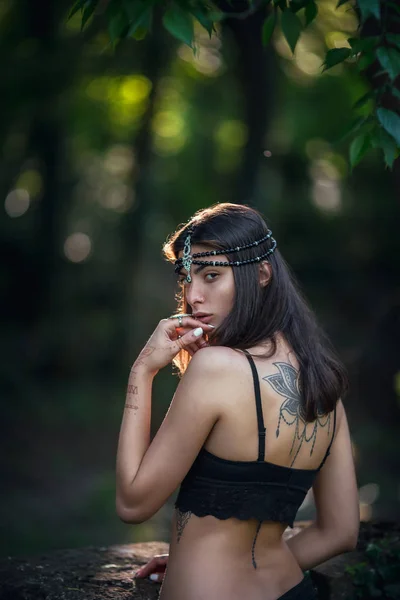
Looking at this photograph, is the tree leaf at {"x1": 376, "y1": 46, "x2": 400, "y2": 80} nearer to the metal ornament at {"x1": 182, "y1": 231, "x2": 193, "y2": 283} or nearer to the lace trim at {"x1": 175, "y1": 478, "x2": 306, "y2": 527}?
the metal ornament at {"x1": 182, "y1": 231, "x2": 193, "y2": 283}

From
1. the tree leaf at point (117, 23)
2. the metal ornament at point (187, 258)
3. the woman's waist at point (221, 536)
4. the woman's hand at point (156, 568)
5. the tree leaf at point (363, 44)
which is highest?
the tree leaf at point (117, 23)

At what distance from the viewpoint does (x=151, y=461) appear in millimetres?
2670

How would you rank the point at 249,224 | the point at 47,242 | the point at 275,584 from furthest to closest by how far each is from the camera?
the point at 47,242, the point at 249,224, the point at 275,584

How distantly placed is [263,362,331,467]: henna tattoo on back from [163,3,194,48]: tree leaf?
1261 millimetres

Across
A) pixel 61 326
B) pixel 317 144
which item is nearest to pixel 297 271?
pixel 317 144

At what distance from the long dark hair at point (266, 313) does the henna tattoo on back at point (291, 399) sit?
21 millimetres

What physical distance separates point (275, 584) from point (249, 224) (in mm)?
1338

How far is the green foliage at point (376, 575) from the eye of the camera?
3.53 m

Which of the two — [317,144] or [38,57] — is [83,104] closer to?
[38,57]

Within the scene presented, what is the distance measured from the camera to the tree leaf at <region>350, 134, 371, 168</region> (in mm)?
3168

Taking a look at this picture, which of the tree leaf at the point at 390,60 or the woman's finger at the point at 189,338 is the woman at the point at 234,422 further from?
the tree leaf at the point at 390,60

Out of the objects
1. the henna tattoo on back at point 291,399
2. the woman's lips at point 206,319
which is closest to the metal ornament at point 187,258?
the woman's lips at point 206,319

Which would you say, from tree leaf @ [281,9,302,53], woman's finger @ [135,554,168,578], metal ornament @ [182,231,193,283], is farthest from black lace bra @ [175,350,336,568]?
tree leaf @ [281,9,302,53]

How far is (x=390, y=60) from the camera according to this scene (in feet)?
9.78
